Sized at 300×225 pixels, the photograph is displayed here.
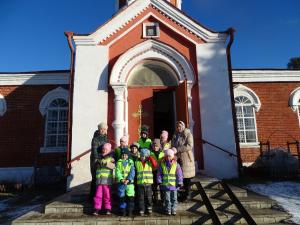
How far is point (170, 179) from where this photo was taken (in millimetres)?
5160

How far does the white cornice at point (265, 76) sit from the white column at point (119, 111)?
17.8 ft

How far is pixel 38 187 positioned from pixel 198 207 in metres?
5.94

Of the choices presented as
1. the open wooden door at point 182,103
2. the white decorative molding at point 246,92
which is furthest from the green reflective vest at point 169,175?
the white decorative molding at point 246,92

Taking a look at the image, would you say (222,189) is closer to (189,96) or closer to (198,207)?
(198,207)

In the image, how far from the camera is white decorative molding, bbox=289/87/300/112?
457 inches

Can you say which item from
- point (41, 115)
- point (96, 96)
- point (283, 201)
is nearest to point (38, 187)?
point (41, 115)

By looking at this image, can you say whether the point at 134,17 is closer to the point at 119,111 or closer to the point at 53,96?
the point at 119,111

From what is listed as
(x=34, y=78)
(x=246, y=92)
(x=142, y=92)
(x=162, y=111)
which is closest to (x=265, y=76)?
(x=246, y=92)

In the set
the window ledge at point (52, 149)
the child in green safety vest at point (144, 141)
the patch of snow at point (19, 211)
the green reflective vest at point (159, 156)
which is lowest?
the patch of snow at point (19, 211)

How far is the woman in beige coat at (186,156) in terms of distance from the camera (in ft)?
18.6

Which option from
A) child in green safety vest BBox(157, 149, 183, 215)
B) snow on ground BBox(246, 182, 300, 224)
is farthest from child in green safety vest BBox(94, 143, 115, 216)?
snow on ground BBox(246, 182, 300, 224)

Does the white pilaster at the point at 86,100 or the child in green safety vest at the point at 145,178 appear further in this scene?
the white pilaster at the point at 86,100

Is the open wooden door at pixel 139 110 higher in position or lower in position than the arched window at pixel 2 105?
lower

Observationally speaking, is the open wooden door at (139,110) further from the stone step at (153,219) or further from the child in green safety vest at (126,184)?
the stone step at (153,219)
